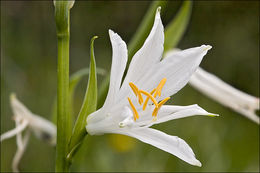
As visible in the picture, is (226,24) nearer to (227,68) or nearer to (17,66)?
(227,68)

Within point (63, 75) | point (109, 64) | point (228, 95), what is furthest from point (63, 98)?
point (109, 64)

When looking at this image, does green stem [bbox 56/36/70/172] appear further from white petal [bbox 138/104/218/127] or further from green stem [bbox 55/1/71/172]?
white petal [bbox 138/104/218/127]

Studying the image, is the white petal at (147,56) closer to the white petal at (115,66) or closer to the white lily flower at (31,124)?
the white petal at (115,66)

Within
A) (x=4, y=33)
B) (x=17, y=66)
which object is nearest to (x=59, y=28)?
(x=17, y=66)

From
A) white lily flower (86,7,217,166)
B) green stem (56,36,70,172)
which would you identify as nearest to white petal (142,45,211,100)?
white lily flower (86,7,217,166)

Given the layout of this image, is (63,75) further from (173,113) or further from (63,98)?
(173,113)

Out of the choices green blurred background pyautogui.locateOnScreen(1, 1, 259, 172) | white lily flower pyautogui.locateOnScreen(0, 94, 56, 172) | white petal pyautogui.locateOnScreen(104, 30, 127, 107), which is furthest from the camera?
green blurred background pyautogui.locateOnScreen(1, 1, 259, 172)

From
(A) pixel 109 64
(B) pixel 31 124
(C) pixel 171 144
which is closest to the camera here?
(C) pixel 171 144
